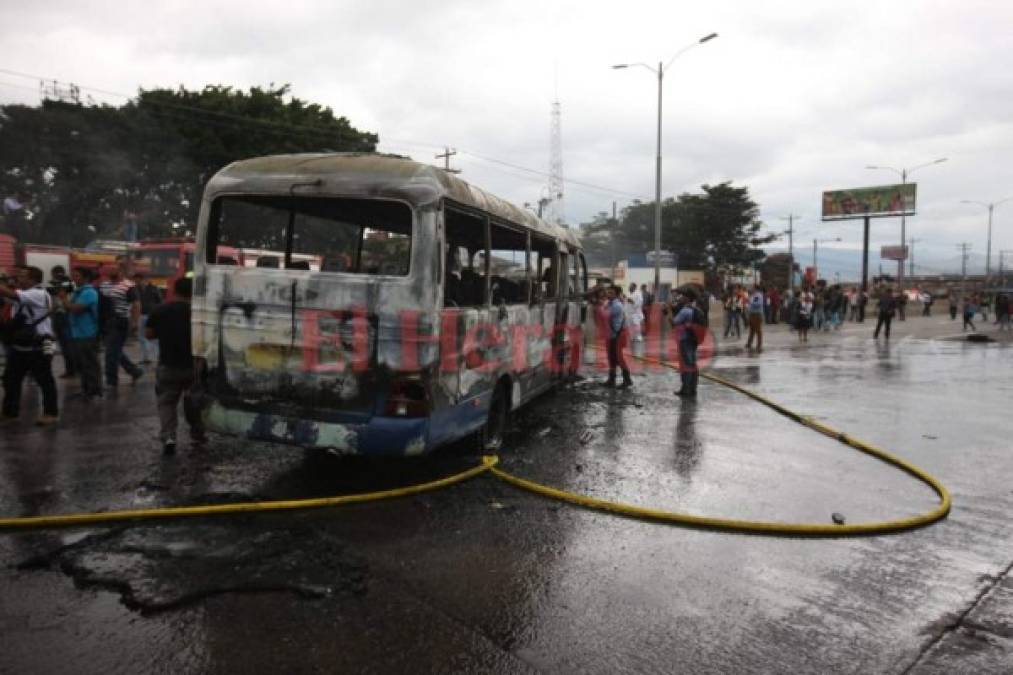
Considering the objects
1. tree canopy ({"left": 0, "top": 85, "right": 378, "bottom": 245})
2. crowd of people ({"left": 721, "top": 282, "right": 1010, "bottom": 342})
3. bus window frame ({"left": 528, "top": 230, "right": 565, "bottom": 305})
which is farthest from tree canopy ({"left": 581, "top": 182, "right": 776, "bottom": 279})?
bus window frame ({"left": 528, "top": 230, "right": 565, "bottom": 305})

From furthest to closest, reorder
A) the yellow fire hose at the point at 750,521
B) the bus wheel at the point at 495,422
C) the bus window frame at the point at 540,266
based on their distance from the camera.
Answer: the bus window frame at the point at 540,266 < the bus wheel at the point at 495,422 < the yellow fire hose at the point at 750,521

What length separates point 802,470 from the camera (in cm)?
667

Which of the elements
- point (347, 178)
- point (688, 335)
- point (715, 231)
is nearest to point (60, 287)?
point (347, 178)

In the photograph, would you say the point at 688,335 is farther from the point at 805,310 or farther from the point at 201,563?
the point at 805,310

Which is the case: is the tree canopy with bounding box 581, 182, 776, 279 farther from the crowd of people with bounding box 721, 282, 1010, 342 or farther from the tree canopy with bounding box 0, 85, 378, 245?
the tree canopy with bounding box 0, 85, 378, 245

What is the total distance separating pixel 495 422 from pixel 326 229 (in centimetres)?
258

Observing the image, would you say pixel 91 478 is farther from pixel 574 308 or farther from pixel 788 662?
pixel 574 308

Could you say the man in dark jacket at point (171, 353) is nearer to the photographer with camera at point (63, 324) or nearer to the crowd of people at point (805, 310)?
the photographer with camera at point (63, 324)

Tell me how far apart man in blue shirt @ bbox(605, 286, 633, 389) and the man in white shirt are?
7870 millimetres

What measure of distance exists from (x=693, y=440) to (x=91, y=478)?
601cm

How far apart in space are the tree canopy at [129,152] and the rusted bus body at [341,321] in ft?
99.5

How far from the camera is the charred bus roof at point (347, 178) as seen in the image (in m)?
5.18

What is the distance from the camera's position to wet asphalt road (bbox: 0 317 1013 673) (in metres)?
3.23

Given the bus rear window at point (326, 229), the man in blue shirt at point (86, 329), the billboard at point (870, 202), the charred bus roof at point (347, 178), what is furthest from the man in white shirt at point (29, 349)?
the billboard at point (870, 202)
